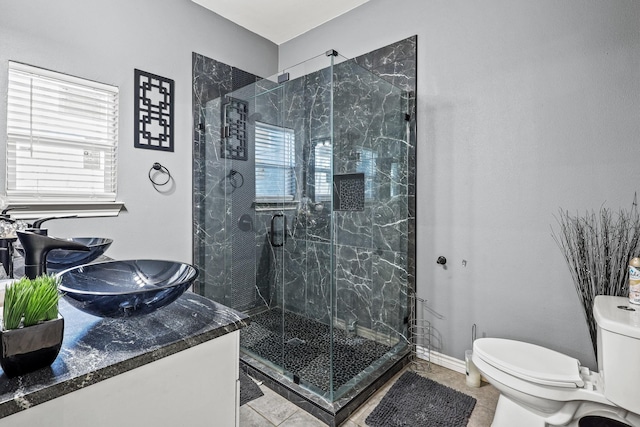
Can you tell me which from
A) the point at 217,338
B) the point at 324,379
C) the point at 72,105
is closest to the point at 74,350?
the point at 217,338

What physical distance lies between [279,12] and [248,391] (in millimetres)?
3022

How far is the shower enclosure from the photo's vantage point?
81.3 inches

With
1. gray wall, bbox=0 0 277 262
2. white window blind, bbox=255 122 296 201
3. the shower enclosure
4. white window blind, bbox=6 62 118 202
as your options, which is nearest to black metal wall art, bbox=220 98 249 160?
the shower enclosure

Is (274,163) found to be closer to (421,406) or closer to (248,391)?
(248,391)

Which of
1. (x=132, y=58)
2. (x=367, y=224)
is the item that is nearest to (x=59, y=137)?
(x=132, y=58)

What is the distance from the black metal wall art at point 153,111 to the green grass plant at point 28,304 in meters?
1.87

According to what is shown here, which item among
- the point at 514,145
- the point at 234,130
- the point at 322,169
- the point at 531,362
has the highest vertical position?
the point at 234,130

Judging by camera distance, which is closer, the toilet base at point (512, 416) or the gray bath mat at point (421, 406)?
the toilet base at point (512, 416)

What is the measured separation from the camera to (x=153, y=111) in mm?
2426

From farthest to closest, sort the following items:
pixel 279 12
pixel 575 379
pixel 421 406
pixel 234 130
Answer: pixel 279 12, pixel 234 130, pixel 421 406, pixel 575 379

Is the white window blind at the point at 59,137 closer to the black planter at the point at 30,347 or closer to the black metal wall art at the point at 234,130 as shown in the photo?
the black metal wall art at the point at 234,130

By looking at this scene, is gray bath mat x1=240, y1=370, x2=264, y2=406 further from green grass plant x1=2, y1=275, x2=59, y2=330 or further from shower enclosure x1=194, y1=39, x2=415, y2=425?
green grass plant x1=2, y1=275, x2=59, y2=330

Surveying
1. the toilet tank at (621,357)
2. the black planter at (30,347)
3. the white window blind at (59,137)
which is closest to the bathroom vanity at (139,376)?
the black planter at (30,347)

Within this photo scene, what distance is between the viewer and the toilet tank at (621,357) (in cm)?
130
